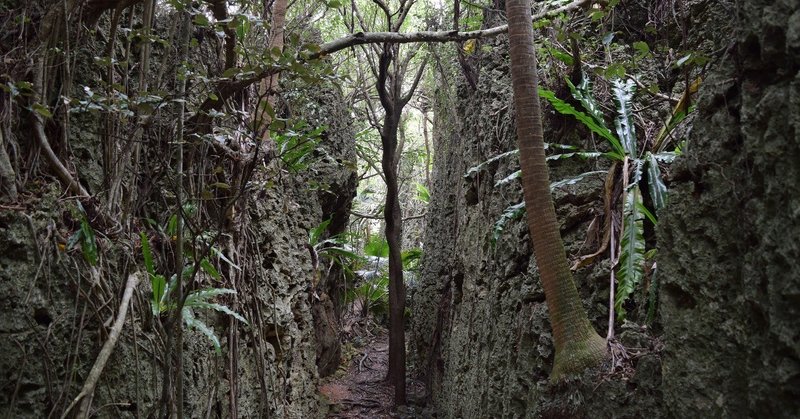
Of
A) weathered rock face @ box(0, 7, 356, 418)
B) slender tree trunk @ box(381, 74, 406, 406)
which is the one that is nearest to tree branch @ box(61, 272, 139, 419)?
Result: weathered rock face @ box(0, 7, 356, 418)

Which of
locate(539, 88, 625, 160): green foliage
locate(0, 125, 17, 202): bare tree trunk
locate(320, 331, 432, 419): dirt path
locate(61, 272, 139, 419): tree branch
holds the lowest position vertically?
locate(320, 331, 432, 419): dirt path

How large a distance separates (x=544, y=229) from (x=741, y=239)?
1.22 metres

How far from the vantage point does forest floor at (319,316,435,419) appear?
768cm

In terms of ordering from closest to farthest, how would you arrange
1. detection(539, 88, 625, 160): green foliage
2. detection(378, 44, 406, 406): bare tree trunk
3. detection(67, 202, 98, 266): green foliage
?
detection(67, 202, 98, 266): green foliage
detection(539, 88, 625, 160): green foliage
detection(378, 44, 406, 406): bare tree trunk

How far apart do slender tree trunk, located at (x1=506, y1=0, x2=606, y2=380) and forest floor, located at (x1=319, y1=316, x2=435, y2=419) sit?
Answer: 493 centimetres

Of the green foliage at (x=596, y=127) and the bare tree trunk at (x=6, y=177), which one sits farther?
the green foliage at (x=596, y=127)

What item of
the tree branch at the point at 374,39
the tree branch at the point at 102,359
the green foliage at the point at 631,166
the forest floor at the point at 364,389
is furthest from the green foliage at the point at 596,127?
the forest floor at the point at 364,389

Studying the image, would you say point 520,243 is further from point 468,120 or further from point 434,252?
point 434,252

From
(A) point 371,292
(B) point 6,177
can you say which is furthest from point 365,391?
(B) point 6,177

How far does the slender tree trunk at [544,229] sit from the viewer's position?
9.70ft

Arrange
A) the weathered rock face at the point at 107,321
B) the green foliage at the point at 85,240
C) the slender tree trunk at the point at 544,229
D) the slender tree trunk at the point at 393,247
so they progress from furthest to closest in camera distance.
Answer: the slender tree trunk at the point at 393,247
the slender tree trunk at the point at 544,229
the green foliage at the point at 85,240
the weathered rock face at the point at 107,321

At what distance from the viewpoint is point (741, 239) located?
188cm

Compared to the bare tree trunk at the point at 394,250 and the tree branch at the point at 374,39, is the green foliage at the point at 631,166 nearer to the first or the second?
the tree branch at the point at 374,39

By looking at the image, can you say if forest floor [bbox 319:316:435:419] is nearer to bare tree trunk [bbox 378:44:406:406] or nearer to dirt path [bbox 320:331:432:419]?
dirt path [bbox 320:331:432:419]
